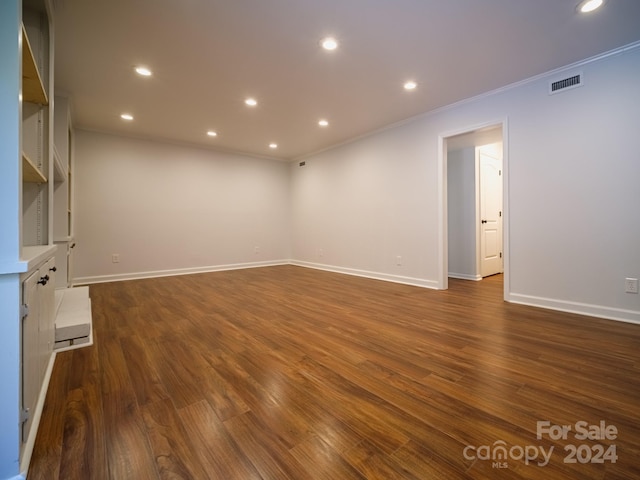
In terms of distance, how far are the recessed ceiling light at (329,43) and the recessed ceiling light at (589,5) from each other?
5.94ft

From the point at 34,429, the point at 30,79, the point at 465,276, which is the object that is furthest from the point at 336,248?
the point at 34,429

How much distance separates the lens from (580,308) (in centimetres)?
279

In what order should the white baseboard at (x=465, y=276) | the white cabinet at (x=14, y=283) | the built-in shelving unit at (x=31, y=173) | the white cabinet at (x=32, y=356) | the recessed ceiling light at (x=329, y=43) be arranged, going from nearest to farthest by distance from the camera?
1. the white cabinet at (x=14, y=283)
2. the white cabinet at (x=32, y=356)
3. the built-in shelving unit at (x=31, y=173)
4. the recessed ceiling light at (x=329, y=43)
5. the white baseboard at (x=465, y=276)

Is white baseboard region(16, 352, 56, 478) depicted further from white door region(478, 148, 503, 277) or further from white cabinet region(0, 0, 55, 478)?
white door region(478, 148, 503, 277)

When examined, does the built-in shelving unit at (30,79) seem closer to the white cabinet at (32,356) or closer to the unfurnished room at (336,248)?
the unfurnished room at (336,248)

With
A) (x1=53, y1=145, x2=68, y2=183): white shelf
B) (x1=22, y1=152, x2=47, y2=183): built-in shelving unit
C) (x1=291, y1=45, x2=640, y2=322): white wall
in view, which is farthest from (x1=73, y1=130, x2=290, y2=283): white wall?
(x1=22, y1=152, x2=47, y2=183): built-in shelving unit

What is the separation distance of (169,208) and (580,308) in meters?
6.19

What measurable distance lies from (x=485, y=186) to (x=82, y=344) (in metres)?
5.90

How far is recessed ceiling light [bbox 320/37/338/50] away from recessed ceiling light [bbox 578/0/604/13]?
1.81 metres

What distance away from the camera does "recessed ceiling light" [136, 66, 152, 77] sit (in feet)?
9.37

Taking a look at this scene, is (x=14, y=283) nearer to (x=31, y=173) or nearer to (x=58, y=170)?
(x=31, y=173)

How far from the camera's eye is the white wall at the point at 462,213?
191 inches

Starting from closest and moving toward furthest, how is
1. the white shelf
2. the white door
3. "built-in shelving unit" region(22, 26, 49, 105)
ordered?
"built-in shelving unit" region(22, 26, 49, 105) < the white shelf < the white door

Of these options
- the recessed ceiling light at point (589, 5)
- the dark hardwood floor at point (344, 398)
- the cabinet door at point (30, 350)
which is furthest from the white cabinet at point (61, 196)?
the recessed ceiling light at point (589, 5)
